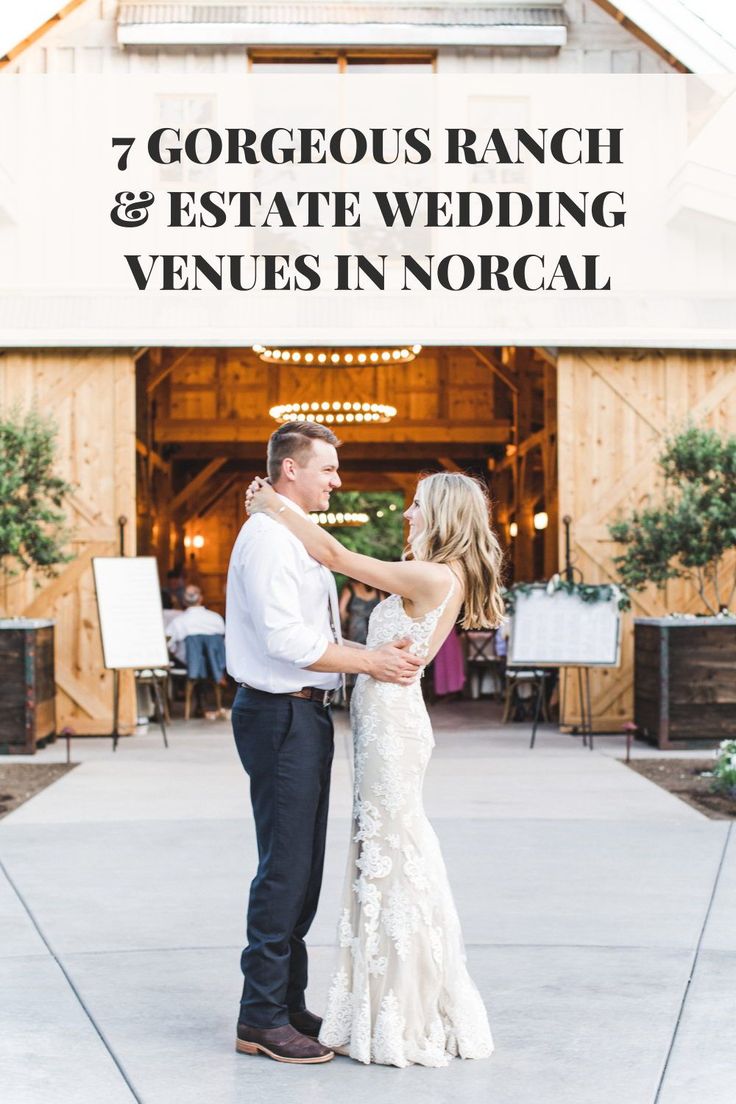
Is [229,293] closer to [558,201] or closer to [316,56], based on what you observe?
[316,56]

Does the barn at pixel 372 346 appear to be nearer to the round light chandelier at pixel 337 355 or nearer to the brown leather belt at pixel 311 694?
the round light chandelier at pixel 337 355

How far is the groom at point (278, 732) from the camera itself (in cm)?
394

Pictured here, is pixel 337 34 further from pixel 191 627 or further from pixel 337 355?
pixel 191 627

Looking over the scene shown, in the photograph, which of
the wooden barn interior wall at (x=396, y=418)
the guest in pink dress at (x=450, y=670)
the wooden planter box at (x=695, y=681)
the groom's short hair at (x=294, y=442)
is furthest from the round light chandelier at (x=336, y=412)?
the groom's short hair at (x=294, y=442)

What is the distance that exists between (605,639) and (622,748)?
849 mm

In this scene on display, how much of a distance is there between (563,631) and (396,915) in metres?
7.55

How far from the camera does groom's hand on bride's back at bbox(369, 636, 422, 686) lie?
3.97m

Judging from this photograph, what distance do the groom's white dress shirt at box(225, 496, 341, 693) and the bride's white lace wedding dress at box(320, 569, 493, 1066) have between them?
202mm

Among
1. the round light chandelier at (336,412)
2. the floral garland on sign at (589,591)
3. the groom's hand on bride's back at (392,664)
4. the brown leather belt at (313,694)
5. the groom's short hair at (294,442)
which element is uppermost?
the round light chandelier at (336,412)

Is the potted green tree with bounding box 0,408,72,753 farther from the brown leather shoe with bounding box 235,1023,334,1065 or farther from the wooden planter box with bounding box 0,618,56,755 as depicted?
the brown leather shoe with bounding box 235,1023,334,1065

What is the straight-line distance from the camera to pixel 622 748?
446 inches

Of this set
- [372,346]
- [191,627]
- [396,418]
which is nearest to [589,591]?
[372,346]

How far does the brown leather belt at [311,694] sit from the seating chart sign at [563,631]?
735 cm

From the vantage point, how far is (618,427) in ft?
41.1
